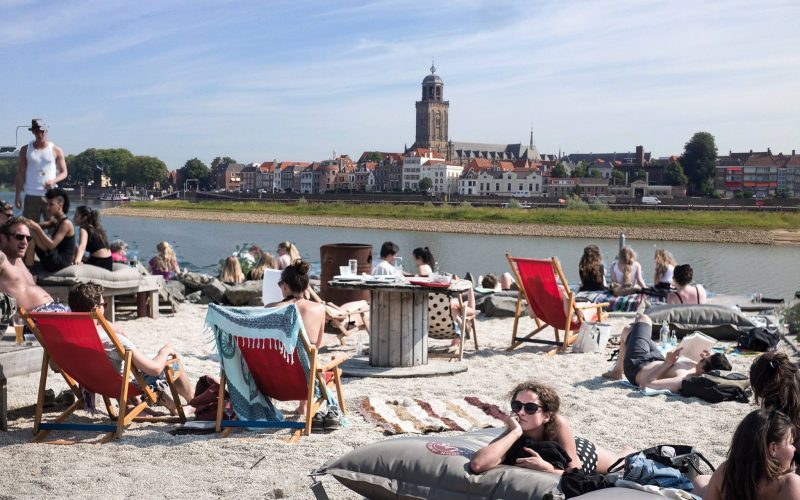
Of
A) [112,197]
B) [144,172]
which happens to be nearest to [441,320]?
[112,197]

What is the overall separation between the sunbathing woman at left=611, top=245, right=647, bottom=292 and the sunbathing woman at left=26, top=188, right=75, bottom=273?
576 centimetres

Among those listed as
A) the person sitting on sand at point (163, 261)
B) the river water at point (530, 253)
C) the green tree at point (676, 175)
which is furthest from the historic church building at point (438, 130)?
the person sitting on sand at point (163, 261)

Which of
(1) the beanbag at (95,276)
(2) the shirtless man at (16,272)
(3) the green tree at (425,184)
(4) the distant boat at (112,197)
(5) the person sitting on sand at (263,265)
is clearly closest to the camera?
(2) the shirtless man at (16,272)

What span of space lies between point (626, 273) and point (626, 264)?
0.39 feet

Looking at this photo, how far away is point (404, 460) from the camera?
368 cm

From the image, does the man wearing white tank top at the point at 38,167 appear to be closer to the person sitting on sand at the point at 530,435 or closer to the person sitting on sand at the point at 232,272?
the person sitting on sand at the point at 232,272

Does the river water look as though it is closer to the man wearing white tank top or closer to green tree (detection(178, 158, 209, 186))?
the man wearing white tank top

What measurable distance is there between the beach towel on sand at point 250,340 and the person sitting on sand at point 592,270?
5.48 m

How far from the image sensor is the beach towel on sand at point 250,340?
194 inches

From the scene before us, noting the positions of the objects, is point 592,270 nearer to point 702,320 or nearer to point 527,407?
point 702,320

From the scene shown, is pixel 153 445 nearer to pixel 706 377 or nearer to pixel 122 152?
pixel 706 377

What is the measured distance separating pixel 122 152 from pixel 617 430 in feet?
523

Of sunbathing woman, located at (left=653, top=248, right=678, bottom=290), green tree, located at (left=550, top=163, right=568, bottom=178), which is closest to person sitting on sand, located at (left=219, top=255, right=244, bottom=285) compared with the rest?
sunbathing woman, located at (left=653, top=248, right=678, bottom=290)

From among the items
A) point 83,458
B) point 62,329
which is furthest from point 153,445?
point 62,329
